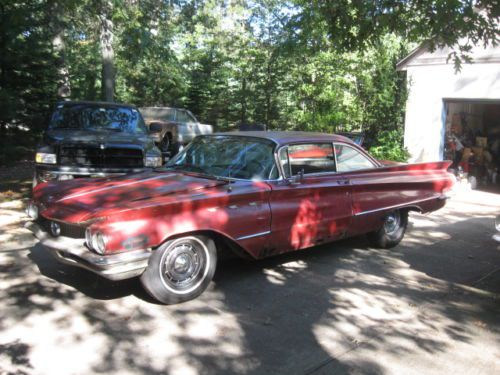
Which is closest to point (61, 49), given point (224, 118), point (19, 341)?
point (224, 118)

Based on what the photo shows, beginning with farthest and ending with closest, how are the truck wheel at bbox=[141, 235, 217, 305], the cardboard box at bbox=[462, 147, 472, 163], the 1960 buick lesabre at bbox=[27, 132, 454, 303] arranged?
the cardboard box at bbox=[462, 147, 472, 163], the truck wheel at bbox=[141, 235, 217, 305], the 1960 buick lesabre at bbox=[27, 132, 454, 303]

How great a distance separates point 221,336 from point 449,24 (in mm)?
5424

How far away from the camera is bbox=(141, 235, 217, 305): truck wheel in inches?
171

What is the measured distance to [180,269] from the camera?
4.53 m

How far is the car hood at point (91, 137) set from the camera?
26.1ft

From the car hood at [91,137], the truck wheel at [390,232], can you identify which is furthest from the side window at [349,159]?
the car hood at [91,137]

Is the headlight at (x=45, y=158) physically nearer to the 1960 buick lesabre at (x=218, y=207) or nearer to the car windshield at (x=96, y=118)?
the car windshield at (x=96, y=118)

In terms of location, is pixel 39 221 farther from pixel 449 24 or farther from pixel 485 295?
pixel 449 24

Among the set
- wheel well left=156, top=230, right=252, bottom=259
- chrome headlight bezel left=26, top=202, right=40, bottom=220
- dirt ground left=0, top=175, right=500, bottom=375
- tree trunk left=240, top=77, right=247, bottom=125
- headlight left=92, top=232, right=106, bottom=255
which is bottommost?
dirt ground left=0, top=175, right=500, bottom=375

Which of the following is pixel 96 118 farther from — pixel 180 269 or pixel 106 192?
pixel 180 269

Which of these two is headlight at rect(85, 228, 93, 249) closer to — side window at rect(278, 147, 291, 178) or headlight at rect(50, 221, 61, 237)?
headlight at rect(50, 221, 61, 237)

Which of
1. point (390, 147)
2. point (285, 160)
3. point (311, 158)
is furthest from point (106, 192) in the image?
point (390, 147)

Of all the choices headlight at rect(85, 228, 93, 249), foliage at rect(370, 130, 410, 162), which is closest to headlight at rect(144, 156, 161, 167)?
headlight at rect(85, 228, 93, 249)

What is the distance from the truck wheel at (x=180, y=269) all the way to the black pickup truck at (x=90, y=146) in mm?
3007
